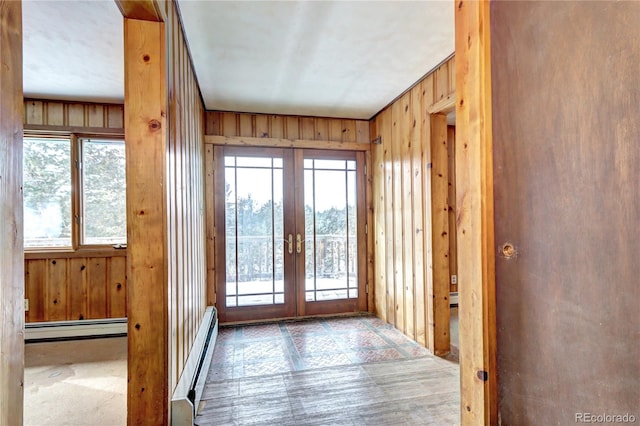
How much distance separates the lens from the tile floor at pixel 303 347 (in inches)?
103

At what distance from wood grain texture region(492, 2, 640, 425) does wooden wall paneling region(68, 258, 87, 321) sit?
412cm

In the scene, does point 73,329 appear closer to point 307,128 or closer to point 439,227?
point 307,128

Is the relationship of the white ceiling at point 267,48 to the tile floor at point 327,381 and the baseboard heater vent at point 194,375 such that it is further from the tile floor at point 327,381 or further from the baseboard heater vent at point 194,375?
the tile floor at point 327,381

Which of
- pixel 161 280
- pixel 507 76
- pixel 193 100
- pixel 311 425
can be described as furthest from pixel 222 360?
pixel 507 76

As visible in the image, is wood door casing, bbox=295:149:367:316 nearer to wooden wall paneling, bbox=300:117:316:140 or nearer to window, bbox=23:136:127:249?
wooden wall paneling, bbox=300:117:316:140

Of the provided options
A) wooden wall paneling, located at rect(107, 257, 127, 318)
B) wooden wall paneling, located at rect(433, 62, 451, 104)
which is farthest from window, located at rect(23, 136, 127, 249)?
wooden wall paneling, located at rect(433, 62, 451, 104)

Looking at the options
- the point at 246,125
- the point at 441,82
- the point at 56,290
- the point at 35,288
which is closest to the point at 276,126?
the point at 246,125

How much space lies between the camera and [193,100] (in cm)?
281

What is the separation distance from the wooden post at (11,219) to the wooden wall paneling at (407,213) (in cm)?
306

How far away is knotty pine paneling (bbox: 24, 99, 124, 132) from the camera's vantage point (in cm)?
330

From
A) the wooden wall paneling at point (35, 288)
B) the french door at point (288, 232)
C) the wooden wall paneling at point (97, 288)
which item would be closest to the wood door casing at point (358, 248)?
the french door at point (288, 232)

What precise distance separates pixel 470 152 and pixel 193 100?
2.66 metres

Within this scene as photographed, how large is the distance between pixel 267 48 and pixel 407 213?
211 cm

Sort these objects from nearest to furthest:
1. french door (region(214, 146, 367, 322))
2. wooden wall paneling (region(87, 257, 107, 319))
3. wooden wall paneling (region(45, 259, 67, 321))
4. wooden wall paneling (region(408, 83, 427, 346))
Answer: wooden wall paneling (region(408, 83, 427, 346)) < wooden wall paneling (region(45, 259, 67, 321)) < wooden wall paneling (region(87, 257, 107, 319)) < french door (region(214, 146, 367, 322))
